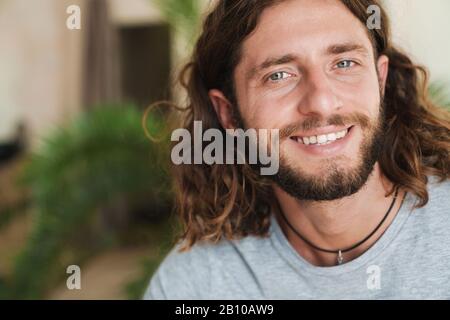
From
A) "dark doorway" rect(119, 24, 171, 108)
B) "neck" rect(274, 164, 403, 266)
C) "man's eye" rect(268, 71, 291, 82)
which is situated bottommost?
"neck" rect(274, 164, 403, 266)

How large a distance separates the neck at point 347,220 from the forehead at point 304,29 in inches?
12.6

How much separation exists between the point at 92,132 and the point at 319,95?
5.70ft

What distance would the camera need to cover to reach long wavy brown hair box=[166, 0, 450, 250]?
1277 mm

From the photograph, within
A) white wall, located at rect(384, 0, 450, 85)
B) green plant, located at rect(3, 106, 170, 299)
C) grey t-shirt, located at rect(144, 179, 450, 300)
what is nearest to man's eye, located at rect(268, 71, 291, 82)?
grey t-shirt, located at rect(144, 179, 450, 300)

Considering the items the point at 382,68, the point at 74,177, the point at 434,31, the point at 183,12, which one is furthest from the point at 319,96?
the point at 434,31

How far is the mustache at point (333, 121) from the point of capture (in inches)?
46.4

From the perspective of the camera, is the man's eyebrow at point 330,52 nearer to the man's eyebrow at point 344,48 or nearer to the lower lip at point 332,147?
the man's eyebrow at point 344,48

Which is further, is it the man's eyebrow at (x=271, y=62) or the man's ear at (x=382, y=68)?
the man's ear at (x=382, y=68)

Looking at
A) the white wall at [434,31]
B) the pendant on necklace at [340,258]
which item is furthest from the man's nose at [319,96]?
the white wall at [434,31]

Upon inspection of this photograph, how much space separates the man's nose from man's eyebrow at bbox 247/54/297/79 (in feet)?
0.17

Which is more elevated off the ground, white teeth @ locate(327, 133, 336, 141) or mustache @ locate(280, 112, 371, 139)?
mustache @ locate(280, 112, 371, 139)

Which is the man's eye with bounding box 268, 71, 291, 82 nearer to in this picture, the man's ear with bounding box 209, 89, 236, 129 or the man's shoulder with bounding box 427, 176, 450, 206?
the man's ear with bounding box 209, 89, 236, 129

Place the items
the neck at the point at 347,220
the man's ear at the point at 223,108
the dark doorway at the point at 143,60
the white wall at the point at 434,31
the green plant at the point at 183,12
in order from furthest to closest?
1. the dark doorway at the point at 143,60
2. the white wall at the point at 434,31
3. the green plant at the point at 183,12
4. the man's ear at the point at 223,108
5. the neck at the point at 347,220
